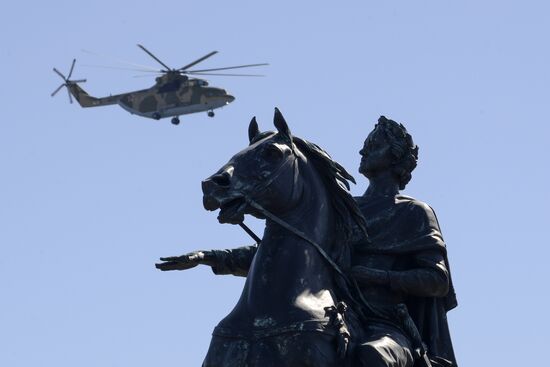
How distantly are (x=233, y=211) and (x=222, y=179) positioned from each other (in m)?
0.31

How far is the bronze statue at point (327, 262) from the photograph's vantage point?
51.0 feet

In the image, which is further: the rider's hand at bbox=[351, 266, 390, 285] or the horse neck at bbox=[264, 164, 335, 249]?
the rider's hand at bbox=[351, 266, 390, 285]

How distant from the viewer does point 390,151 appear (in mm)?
17641

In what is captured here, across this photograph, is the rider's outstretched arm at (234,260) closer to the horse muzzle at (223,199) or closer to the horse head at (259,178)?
the horse head at (259,178)

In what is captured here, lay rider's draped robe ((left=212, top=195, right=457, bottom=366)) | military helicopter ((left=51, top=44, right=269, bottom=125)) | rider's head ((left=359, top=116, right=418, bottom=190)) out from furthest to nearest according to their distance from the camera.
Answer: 1. military helicopter ((left=51, top=44, right=269, bottom=125))
2. rider's head ((left=359, top=116, right=418, bottom=190))
3. rider's draped robe ((left=212, top=195, right=457, bottom=366))

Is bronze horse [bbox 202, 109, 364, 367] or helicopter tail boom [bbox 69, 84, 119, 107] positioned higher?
helicopter tail boom [bbox 69, 84, 119, 107]

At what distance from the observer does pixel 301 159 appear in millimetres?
16391

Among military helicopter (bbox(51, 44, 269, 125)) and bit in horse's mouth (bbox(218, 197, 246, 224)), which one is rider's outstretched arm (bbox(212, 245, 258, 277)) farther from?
military helicopter (bbox(51, 44, 269, 125))

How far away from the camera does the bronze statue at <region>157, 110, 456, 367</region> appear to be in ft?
51.0

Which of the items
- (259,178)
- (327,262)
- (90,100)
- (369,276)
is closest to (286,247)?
(327,262)

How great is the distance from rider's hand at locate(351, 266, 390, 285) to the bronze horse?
0.57 feet

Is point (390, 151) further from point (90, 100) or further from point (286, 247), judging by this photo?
point (90, 100)

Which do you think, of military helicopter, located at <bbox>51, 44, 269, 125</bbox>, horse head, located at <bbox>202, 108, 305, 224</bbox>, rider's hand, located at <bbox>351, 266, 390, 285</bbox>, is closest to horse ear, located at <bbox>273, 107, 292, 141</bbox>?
horse head, located at <bbox>202, 108, 305, 224</bbox>

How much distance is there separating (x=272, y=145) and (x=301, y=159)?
1.50ft
